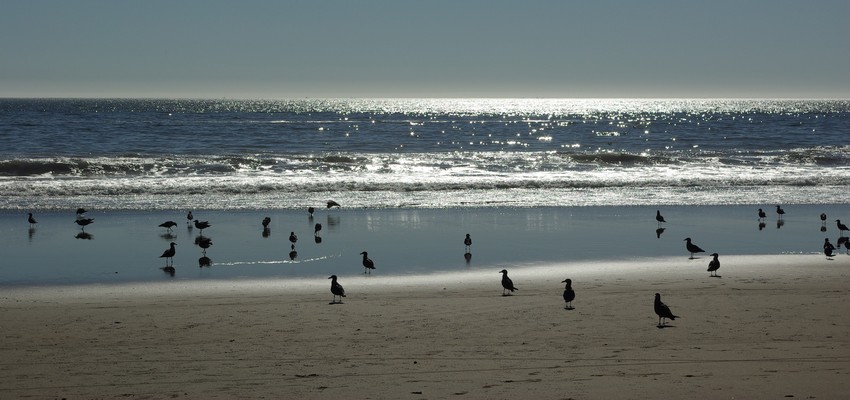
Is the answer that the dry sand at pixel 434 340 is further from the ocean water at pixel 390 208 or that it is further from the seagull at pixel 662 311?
the ocean water at pixel 390 208

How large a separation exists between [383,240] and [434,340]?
28.1 feet

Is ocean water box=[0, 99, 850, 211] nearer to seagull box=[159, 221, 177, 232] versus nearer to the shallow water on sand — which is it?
the shallow water on sand

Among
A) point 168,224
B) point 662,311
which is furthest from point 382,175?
point 662,311

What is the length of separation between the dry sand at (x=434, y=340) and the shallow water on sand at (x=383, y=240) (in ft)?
5.48

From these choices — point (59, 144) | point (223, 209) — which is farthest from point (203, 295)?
point (59, 144)

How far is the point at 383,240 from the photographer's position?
60.4 ft

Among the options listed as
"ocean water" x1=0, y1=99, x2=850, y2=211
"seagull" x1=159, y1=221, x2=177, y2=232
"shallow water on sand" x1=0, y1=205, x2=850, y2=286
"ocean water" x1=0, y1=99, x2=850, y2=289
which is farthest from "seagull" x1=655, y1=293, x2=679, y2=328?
"ocean water" x1=0, y1=99, x2=850, y2=211

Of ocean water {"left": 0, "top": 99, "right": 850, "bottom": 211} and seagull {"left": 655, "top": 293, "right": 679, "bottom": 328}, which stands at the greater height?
ocean water {"left": 0, "top": 99, "right": 850, "bottom": 211}

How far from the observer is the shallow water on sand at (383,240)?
49.9 ft

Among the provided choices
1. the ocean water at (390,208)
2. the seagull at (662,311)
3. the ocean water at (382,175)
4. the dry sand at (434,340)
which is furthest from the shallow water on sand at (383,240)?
the seagull at (662,311)

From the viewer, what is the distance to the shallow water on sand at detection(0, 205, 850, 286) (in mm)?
15203

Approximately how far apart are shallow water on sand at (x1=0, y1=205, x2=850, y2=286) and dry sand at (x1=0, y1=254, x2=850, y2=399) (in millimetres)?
1671

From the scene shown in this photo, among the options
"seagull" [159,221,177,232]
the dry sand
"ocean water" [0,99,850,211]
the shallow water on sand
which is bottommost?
the dry sand

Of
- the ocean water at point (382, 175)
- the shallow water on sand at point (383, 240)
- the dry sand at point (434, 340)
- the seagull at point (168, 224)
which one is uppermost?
the ocean water at point (382, 175)
